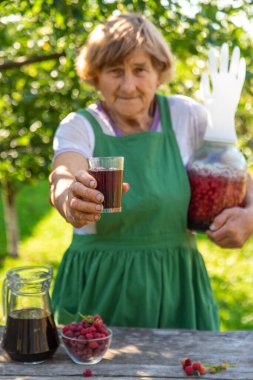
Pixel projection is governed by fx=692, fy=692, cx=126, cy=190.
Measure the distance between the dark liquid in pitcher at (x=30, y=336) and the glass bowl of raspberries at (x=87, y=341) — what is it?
0.05 metres

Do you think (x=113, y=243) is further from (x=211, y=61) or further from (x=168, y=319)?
(x=211, y=61)

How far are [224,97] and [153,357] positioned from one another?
91 centimetres

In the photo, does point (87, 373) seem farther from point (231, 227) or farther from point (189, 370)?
point (231, 227)

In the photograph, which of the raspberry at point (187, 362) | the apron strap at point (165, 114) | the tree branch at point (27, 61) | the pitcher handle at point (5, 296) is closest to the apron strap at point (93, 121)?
the apron strap at point (165, 114)

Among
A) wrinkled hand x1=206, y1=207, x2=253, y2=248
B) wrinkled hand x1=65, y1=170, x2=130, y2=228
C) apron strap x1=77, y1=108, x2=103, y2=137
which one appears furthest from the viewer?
apron strap x1=77, y1=108, x2=103, y2=137

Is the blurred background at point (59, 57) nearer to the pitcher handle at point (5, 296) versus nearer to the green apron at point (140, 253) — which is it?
the green apron at point (140, 253)

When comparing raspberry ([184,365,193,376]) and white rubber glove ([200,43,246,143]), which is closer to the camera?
raspberry ([184,365,193,376])

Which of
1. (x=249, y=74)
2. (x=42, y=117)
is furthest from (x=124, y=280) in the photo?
(x=42, y=117)

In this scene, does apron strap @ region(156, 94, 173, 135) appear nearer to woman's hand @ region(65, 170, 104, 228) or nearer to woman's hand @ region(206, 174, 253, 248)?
woman's hand @ region(206, 174, 253, 248)

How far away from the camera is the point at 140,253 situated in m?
2.37

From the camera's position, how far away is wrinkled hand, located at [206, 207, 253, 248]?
2.27 m

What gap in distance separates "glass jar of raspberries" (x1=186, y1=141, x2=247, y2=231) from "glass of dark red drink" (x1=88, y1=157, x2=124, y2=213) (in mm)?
492

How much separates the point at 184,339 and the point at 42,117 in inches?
66.7

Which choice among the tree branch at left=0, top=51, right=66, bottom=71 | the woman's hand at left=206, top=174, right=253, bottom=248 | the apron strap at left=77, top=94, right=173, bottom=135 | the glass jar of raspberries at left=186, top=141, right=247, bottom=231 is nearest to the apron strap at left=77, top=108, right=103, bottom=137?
the apron strap at left=77, top=94, right=173, bottom=135
